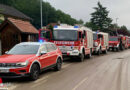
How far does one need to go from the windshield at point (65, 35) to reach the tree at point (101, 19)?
50.5 metres

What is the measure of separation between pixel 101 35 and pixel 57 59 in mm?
15100

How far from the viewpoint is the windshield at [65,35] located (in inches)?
565

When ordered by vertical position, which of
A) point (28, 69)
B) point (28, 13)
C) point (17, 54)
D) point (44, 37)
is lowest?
point (28, 69)

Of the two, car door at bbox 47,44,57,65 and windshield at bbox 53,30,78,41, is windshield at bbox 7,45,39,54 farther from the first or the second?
windshield at bbox 53,30,78,41

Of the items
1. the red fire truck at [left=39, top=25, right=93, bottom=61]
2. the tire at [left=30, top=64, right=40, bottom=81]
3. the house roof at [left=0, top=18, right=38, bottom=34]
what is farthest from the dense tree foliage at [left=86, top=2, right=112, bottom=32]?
the tire at [left=30, top=64, right=40, bottom=81]

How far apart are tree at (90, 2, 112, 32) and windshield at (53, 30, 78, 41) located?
50.5 metres

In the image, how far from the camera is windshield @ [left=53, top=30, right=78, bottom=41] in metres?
14.3

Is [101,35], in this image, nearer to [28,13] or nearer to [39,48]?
[39,48]

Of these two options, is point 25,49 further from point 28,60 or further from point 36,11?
point 36,11

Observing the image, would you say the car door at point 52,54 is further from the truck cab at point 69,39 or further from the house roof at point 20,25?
the house roof at point 20,25

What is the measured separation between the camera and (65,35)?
14492 mm

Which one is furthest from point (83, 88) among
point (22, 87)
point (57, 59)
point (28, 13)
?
point (28, 13)

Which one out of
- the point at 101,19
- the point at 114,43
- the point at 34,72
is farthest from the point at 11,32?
the point at 101,19

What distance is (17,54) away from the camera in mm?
8172
